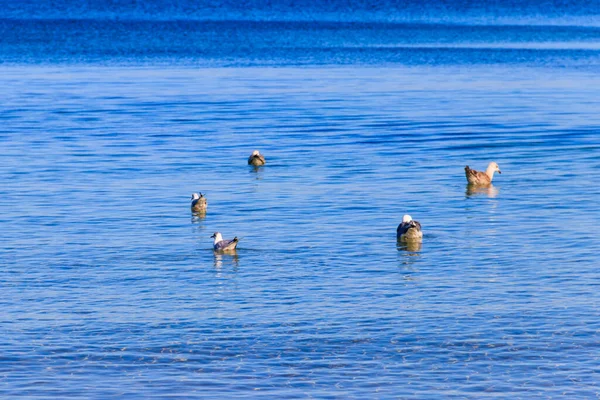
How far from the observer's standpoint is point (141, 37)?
114 meters

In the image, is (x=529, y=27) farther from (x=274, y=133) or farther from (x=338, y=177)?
(x=338, y=177)

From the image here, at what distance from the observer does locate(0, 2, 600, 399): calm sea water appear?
18156 millimetres

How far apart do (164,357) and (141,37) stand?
98.3 metres

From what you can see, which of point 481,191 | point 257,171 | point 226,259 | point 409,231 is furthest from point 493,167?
point 226,259

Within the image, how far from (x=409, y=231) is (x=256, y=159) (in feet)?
39.1

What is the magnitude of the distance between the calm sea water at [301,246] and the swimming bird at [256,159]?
51 cm

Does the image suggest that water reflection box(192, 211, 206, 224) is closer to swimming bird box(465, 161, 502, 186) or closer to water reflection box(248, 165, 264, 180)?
water reflection box(248, 165, 264, 180)

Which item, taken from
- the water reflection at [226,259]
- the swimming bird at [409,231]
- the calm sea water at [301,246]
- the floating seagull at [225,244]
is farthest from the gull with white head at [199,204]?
the swimming bird at [409,231]

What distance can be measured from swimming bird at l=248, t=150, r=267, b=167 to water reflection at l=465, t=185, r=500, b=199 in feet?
22.5

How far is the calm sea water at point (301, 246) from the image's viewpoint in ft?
59.6

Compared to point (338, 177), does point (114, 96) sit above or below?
above

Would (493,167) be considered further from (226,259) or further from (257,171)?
(226,259)

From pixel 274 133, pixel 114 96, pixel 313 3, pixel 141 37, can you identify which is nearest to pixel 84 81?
Result: pixel 114 96

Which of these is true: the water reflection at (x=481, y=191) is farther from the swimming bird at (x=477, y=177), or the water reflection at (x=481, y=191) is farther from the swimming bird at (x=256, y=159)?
the swimming bird at (x=256, y=159)
